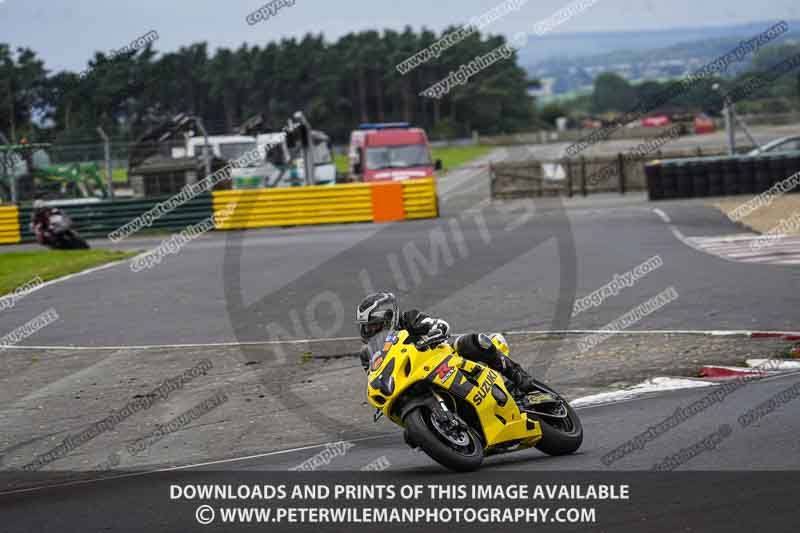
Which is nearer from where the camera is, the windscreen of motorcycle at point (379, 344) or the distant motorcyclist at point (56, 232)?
the windscreen of motorcycle at point (379, 344)

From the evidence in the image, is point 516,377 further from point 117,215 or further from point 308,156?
point 308,156

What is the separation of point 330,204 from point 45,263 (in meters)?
9.55

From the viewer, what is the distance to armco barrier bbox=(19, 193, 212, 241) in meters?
34.8

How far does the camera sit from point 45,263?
26922 millimetres


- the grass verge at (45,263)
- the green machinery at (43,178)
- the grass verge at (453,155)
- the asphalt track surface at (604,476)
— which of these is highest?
the green machinery at (43,178)

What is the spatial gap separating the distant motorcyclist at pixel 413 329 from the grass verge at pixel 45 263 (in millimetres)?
15237

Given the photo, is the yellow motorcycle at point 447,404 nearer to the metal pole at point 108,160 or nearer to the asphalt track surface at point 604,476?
the asphalt track surface at point 604,476

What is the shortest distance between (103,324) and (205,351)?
3.30m

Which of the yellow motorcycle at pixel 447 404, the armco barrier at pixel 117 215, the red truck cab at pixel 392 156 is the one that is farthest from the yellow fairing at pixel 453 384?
the red truck cab at pixel 392 156

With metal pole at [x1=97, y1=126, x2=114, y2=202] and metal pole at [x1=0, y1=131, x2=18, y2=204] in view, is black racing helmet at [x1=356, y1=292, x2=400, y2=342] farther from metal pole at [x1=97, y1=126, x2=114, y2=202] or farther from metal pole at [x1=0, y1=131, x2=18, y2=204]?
metal pole at [x1=0, y1=131, x2=18, y2=204]

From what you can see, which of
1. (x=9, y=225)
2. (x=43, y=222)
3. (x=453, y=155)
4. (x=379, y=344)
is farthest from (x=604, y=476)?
(x=453, y=155)

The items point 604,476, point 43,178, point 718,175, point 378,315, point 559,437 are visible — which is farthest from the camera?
point 718,175

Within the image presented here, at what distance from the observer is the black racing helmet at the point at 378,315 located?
8.30m

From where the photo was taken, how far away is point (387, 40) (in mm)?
120000
